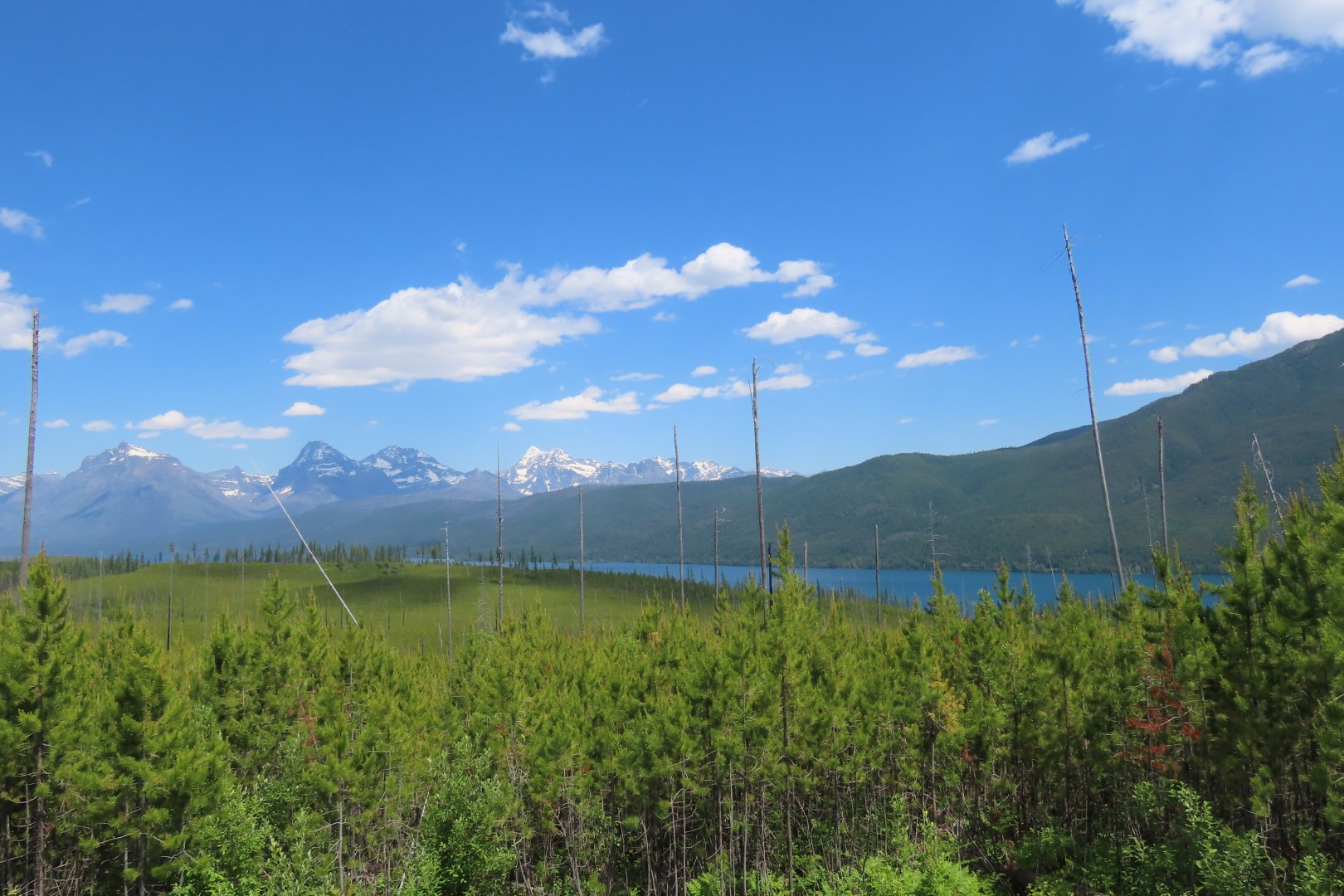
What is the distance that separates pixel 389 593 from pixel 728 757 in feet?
526

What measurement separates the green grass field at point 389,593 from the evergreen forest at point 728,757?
87492 millimetres

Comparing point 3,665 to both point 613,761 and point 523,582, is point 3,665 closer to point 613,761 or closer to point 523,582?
point 613,761

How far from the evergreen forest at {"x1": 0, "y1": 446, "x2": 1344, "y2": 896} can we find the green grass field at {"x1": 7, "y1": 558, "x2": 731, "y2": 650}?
3445 inches

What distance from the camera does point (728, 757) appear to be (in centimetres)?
2484

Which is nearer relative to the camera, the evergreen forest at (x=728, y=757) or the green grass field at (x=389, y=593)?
the evergreen forest at (x=728, y=757)

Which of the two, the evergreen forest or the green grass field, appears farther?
the green grass field

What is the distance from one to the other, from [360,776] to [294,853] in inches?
151

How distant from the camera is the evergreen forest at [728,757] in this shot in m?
20.5

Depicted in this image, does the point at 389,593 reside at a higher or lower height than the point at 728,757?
lower

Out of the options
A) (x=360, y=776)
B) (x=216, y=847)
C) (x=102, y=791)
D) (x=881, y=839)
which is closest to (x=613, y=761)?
(x=360, y=776)

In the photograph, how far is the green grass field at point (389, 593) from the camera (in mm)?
134375

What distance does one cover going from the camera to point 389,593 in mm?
166750

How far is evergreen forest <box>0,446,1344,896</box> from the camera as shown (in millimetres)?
20500

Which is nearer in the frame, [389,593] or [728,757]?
[728,757]
